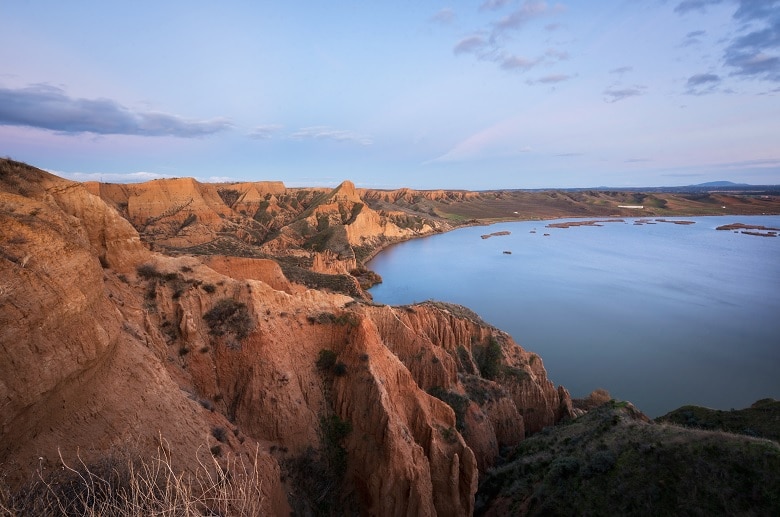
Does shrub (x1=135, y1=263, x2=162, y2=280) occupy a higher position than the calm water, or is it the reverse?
shrub (x1=135, y1=263, x2=162, y2=280)

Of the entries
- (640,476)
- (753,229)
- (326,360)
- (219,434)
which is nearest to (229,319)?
(326,360)

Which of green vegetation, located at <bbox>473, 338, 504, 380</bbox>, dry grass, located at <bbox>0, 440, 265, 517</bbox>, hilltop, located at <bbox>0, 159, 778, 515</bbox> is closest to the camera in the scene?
dry grass, located at <bbox>0, 440, 265, 517</bbox>

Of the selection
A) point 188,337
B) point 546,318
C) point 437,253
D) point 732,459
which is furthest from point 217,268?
point 437,253

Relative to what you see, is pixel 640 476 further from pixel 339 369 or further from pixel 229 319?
pixel 229 319

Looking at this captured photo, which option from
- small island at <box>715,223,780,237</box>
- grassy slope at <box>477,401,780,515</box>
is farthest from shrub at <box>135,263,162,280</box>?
small island at <box>715,223,780,237</box>

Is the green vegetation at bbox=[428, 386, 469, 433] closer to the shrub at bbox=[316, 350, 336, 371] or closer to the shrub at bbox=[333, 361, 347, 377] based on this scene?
the shrub at bbox=[333, 361, 347, 377]
